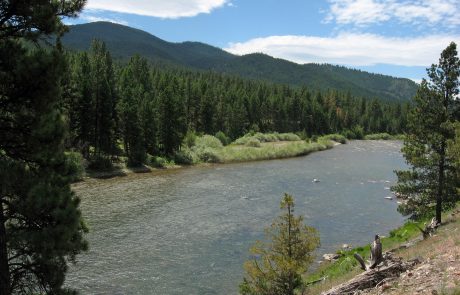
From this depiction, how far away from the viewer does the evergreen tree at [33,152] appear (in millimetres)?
10195

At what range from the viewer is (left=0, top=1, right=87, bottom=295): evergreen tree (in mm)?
10195

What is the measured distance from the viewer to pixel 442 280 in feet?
45.9

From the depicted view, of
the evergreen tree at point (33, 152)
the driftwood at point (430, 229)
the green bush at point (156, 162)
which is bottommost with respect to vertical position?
the green bush at point (156, 162)

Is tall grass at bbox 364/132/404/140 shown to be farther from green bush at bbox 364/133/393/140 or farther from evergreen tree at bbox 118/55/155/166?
evergreen tree at bbox 118/55/155/166

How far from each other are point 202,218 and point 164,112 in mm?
43215

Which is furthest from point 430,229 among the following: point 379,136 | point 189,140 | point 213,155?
point 379,136

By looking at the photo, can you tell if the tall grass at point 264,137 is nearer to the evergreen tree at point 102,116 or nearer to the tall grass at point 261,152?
the tall grass at point 261,152

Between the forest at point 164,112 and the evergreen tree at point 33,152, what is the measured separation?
1.09 m

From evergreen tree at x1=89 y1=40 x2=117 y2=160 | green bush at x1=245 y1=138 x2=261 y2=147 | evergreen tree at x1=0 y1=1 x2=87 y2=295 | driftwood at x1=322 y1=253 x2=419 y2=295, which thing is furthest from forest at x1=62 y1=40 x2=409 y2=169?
driftwood at x1=322 y1=253 x2=419 y2=295

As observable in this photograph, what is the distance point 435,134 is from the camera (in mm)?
29500

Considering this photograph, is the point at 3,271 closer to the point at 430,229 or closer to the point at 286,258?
the point at 286,258

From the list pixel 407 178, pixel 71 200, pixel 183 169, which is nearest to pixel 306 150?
pixel 183 169

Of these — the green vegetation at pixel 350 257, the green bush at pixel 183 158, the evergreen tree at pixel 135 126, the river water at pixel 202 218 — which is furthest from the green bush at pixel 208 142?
the green vegetation at pixel 350 257

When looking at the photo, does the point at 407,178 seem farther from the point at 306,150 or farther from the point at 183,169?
the point at 306,150
